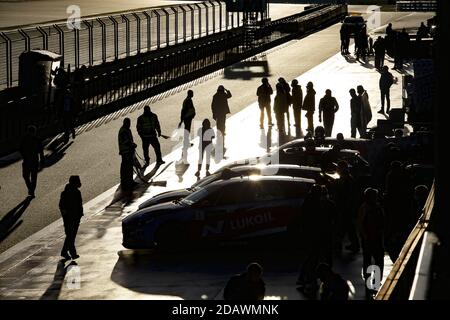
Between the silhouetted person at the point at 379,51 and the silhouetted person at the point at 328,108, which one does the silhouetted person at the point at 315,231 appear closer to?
the silhouetted person at the point at 328,108

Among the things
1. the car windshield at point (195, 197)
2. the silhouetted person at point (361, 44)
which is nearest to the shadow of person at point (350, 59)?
the silhouetted person at point (361, 44)

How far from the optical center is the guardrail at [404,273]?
441 inches

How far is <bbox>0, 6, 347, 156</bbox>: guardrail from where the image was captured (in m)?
32.6

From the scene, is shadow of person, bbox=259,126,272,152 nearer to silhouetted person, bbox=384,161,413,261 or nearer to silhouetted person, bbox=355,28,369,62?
silhouetted person, bbox=384,161,413,261

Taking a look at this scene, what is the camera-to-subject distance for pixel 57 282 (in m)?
17.0

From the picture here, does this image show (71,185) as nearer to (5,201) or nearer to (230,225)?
(230,225)

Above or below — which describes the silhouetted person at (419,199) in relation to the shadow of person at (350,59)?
above

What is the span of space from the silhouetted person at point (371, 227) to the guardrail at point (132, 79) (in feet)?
49.0

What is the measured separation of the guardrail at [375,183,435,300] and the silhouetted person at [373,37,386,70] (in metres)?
31.6

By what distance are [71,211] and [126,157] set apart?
18.6 ft

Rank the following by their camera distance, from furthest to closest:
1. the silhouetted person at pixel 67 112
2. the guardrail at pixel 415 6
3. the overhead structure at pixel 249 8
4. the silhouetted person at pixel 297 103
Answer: the guardrail at pixel 415 6 < the overhead structure at pixel 249 8 < the silhouetted person at pixel 297 103 < the silhouetted person at pixel 67 112

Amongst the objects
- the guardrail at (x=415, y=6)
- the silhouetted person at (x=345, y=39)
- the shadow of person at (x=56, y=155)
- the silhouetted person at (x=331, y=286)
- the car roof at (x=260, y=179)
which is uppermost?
the silhouetted person at (x=331, y=286)

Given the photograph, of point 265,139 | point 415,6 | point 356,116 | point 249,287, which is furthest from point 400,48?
point 415,6

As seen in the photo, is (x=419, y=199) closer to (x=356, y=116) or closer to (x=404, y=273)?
(x=404, y=273)
